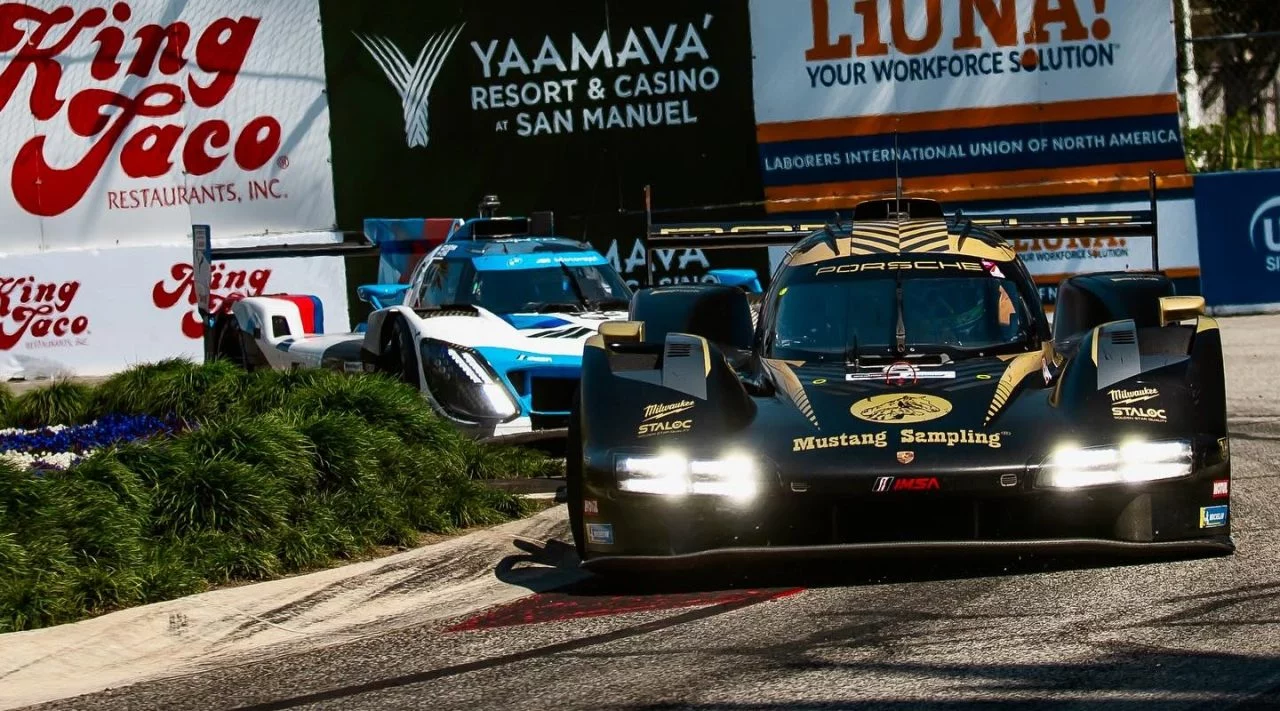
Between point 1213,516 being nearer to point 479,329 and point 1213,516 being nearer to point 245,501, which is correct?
point 245,501

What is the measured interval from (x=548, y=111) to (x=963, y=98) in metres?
4.05

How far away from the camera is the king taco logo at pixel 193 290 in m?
18.5

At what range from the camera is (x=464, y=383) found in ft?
34.7

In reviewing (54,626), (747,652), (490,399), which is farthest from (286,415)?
(747,652)

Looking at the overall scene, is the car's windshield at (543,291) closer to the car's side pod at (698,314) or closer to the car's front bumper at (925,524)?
the car's side pod at (698,314)

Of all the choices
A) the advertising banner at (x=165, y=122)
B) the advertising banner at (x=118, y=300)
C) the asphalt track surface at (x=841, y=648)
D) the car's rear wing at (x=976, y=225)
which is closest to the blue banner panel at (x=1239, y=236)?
the advertising banner at (x=118, y=300)

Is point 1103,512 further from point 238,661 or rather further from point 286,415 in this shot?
point 286,415

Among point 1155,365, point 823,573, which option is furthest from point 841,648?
point 1155,365

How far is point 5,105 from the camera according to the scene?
1923 centimetres

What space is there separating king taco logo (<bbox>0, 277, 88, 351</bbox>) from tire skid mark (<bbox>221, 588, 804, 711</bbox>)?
13787 mm

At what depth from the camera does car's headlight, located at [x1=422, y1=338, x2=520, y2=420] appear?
413 inches

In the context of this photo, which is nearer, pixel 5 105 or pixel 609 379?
pixel 609 379

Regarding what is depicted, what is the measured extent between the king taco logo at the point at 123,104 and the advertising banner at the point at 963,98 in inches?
208

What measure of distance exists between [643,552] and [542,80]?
41.5 feet
